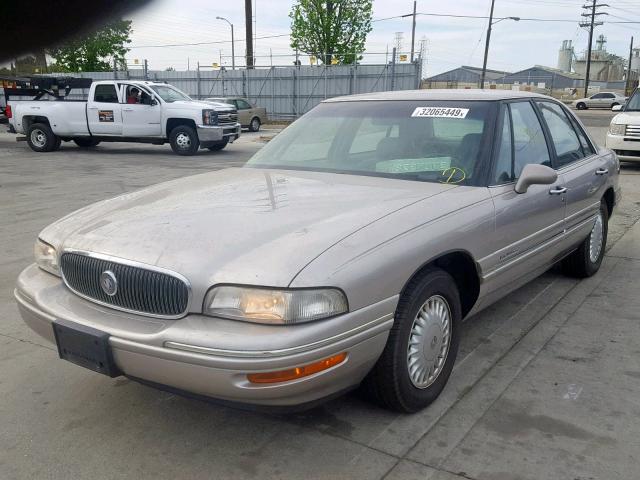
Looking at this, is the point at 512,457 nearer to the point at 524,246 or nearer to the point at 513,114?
the point at 524,246

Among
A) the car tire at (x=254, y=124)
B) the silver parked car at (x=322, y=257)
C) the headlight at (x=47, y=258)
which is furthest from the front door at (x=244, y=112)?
the headlight at (x=47, y=258)

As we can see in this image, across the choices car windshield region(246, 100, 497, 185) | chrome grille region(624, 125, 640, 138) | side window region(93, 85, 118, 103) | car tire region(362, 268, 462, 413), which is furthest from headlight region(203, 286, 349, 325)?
side window region(93, 85, 118, 103)

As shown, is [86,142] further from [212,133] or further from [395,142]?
[395,142]

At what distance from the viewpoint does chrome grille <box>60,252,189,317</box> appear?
2408 millimetres

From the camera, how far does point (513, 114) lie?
3.88 metres

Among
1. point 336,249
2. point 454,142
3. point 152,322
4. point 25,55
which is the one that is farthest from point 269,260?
point 25,55

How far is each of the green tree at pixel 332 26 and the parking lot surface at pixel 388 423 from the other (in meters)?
31.3

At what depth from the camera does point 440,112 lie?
12.4ft

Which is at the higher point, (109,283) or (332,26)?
(332,26)

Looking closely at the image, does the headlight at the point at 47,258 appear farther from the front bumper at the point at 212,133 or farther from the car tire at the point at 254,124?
the car tire at the point at 254,124

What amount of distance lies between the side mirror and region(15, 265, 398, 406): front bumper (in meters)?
1.38

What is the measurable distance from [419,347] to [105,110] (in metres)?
15.3

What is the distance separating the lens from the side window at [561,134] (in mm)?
4383

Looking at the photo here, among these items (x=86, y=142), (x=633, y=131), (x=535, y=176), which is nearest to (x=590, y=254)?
(x=535, y=176)
